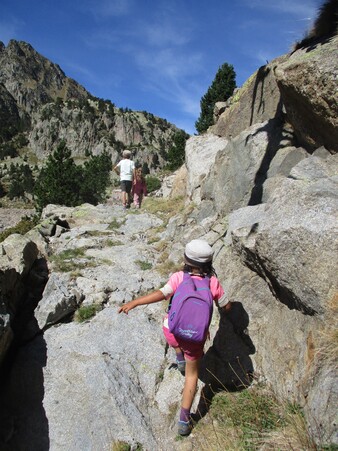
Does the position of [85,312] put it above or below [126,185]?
below

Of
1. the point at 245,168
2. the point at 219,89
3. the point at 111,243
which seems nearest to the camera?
the point at 245,168

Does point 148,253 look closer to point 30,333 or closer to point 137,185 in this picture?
point 30,333

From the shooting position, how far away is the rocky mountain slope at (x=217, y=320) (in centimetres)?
462

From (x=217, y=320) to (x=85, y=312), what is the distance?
9.46 feet

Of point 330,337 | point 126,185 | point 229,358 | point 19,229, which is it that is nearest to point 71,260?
A: point 229,358

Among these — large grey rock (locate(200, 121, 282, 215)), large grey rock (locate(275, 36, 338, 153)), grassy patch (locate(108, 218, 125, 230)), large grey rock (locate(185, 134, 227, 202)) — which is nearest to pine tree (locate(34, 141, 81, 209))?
grassy patch (locate(108, 218, 125, 230))

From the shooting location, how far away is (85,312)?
7.07 m

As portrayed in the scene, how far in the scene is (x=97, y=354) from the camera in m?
6.04

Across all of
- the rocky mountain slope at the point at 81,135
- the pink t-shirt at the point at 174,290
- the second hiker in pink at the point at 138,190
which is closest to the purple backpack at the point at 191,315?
the pink t-shirt at the point at 174,290

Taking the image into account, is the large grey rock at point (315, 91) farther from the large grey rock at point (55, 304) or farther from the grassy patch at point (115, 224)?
the grassy patch at point (115, 224)

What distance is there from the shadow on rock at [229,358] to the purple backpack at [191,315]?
1.27 meters

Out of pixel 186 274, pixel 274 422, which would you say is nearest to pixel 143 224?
pixel 186 274

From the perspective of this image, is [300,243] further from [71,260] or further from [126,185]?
[126,185]

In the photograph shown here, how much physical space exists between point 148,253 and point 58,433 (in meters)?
6.21
